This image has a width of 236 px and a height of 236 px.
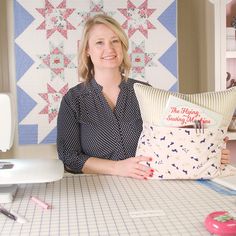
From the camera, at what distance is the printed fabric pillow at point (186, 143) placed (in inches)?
48.4

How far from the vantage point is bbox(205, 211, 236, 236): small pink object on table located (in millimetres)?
790

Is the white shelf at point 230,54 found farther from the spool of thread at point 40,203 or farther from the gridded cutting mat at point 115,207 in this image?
the spool of thread at point 40,203

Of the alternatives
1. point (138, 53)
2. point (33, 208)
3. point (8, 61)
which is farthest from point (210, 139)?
point (8, 61)

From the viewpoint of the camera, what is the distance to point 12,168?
1110 millimetres

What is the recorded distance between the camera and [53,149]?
2523 mm

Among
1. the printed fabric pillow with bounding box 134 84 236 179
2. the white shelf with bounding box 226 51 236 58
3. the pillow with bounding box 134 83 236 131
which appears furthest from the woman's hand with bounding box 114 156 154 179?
the white shelf with bounding box 226 51 236 58

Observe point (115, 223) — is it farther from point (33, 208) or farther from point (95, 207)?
Result: point (33, 208)

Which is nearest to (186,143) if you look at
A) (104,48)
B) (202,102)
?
(202,102)

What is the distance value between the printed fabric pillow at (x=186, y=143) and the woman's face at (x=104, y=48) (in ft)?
1.52

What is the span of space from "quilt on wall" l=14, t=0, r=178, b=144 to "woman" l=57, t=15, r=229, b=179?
64 centimetres

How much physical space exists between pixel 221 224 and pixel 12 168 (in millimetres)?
596

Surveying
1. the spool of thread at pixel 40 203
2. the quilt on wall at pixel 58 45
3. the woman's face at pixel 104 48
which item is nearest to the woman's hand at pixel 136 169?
the spool of thread at pixel 40 203

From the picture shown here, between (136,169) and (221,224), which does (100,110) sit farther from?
(221,224)

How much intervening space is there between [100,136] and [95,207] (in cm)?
62
